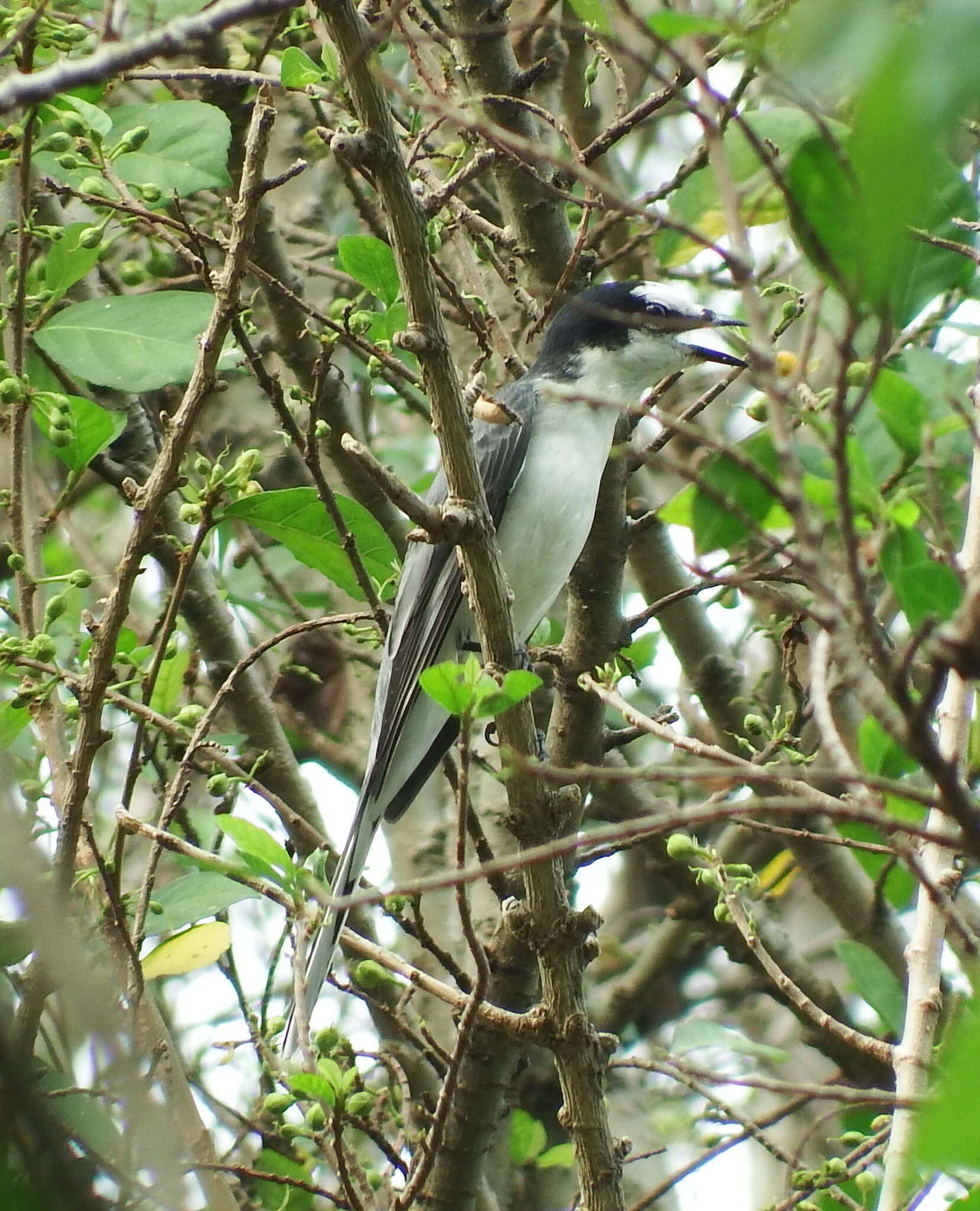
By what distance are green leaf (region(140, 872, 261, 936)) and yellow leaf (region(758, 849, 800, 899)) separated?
2362mm

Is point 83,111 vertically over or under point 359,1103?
over

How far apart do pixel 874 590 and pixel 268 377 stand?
1.85 meters

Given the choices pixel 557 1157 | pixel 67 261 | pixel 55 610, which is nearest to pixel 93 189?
pixel 67 261

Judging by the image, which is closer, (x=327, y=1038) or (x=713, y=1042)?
(x=327, y=1038)

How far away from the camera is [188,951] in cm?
262

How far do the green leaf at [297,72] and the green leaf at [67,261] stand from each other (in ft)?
2.14

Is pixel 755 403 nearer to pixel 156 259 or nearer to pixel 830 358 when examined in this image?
pixel 156 259

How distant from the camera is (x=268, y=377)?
239 cm

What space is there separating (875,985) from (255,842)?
5.23 feet

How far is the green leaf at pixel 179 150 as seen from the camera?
2.54m

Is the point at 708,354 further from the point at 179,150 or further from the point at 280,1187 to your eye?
Answer: the point at 280,1187

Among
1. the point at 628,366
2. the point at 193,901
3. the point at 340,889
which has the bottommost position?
the point at 193,901

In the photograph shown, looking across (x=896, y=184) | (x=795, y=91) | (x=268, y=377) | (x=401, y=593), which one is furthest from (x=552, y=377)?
(x=896, y=184)

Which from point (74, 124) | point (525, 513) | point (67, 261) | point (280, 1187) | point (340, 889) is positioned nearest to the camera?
point (74, 124)
